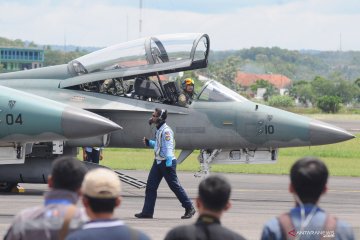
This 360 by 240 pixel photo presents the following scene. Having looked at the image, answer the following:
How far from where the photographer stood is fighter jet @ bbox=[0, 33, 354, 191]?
1925 centimetres

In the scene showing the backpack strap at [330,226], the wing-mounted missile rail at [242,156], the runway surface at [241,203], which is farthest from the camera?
→ the wing-mounted missile rail at [242,156]

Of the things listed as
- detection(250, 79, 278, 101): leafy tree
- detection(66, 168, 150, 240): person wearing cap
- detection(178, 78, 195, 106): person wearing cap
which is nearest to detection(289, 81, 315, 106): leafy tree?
detection(250, 79, 278, 101): leafy tree

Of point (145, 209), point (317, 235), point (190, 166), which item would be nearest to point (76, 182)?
point (317, 235)

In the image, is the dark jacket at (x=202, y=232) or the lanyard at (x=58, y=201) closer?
the dark jacket at (x=202, y=232)

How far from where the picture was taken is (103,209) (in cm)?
672

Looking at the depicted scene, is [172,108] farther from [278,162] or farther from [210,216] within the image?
[278,162]

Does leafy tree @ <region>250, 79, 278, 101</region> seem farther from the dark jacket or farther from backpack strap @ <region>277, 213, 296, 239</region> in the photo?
the dark jacket

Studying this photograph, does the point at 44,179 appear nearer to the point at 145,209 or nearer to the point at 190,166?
the point at 145,209

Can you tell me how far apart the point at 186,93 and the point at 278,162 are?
12.4m

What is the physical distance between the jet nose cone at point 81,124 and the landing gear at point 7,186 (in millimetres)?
2329

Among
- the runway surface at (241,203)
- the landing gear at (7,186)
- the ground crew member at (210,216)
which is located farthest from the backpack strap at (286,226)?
the landing gear at (7,186)

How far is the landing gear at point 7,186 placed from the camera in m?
19.2

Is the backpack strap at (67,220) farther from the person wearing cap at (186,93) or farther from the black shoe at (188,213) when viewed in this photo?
the person wearing cap at (186,93)

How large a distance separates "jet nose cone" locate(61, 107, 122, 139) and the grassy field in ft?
32.3
